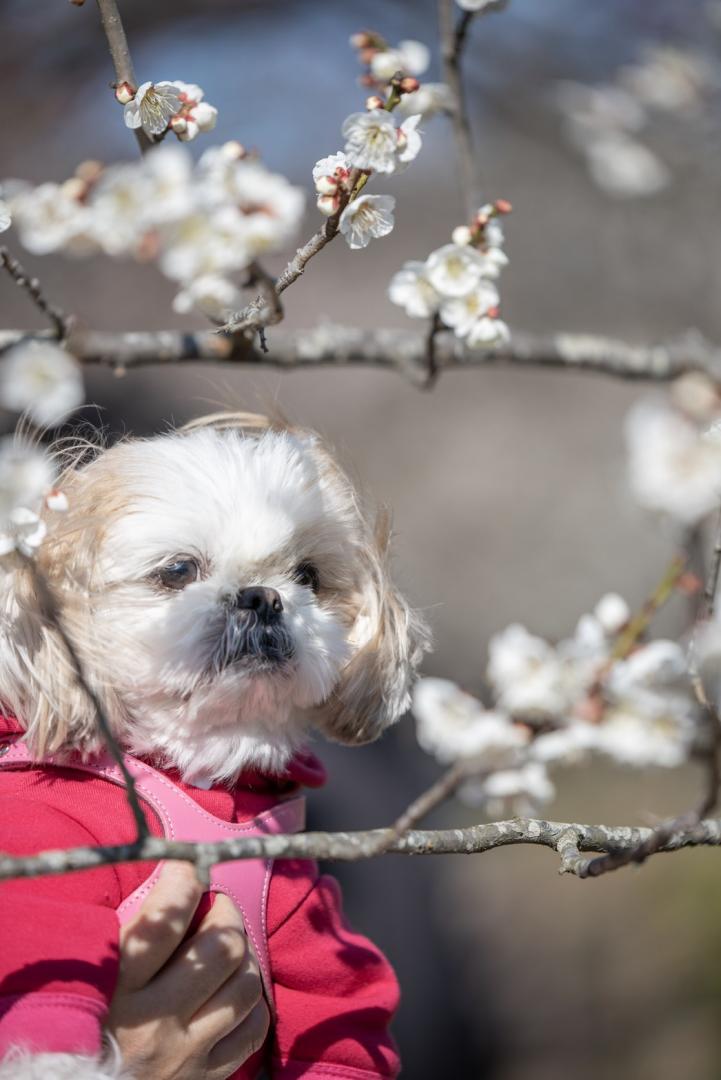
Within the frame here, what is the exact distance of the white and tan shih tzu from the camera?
129 cm

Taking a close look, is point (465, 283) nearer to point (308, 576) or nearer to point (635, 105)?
point (308, 576)

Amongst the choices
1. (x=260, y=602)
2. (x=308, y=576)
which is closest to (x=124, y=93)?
(x=260, y=602)

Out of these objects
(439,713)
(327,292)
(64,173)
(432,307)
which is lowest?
(327,292)

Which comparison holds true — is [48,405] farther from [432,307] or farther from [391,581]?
[391,581]

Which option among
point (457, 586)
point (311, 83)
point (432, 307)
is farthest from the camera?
point (311, 83)

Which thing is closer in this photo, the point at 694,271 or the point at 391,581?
the point at 391,581

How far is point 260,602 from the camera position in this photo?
1.34 m

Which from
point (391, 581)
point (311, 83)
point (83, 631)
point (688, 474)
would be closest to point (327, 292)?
point (311, 83)

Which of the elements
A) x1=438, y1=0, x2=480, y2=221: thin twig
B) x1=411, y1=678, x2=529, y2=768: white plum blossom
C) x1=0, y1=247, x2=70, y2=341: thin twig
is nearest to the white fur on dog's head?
x1=411, y1=678, x2=529, y2=768: white plum blossom

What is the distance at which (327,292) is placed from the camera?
5031 mm

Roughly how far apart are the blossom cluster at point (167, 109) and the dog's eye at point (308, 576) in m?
0.65

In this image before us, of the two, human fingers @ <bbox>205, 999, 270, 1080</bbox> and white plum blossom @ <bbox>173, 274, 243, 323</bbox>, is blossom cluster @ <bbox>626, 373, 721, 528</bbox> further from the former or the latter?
human fingers @ <bbox>205, 999, 270, 1080</bbox>

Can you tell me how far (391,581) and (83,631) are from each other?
1.71 ft

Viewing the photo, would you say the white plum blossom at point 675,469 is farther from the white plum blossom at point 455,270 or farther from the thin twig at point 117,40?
the thin twig at point 117,40
